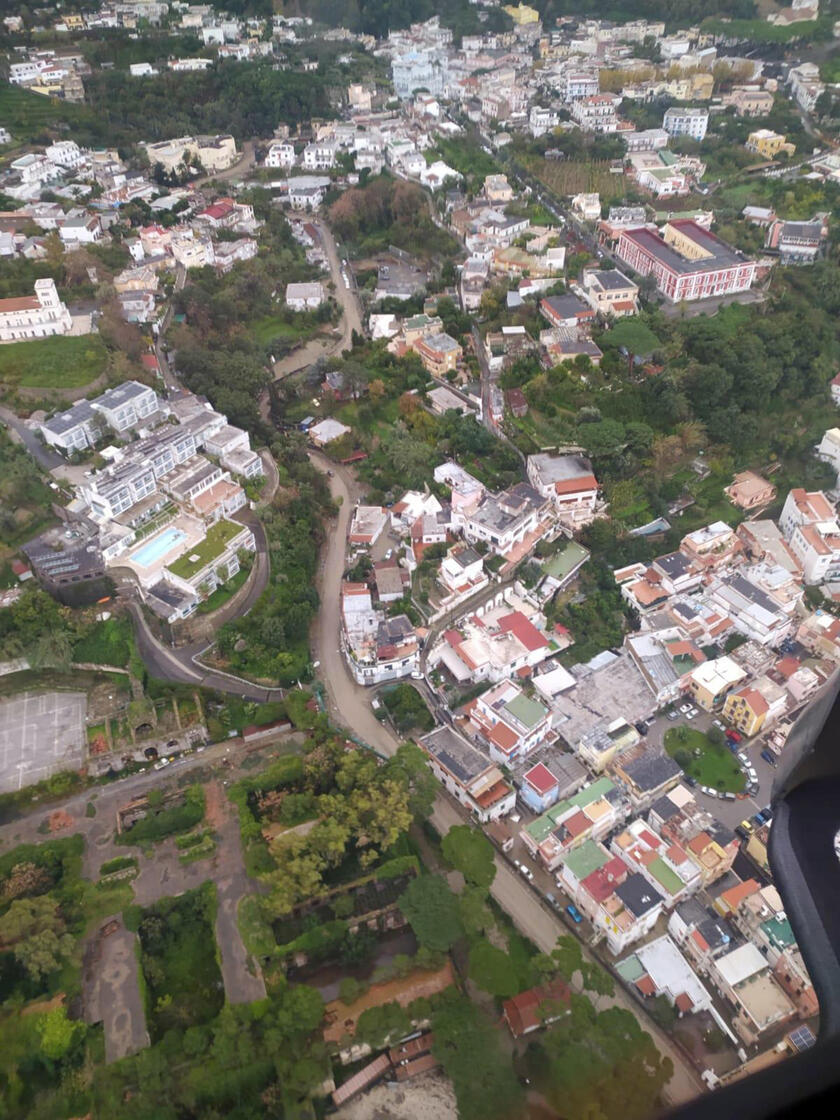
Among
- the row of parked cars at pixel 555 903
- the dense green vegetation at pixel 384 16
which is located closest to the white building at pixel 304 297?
the row of parked cars at pixel 555 903

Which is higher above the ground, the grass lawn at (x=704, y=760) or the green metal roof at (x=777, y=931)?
the green metal roof at (x=777, y=931)

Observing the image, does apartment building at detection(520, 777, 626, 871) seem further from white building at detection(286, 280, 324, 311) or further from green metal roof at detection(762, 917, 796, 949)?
white building at detection(286, 280, 324, 311)

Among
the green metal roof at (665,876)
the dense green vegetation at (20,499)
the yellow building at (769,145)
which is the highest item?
the yellow building at (769,145)

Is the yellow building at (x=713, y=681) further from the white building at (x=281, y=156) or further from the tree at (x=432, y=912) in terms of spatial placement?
the white building at (x=281, y=156)

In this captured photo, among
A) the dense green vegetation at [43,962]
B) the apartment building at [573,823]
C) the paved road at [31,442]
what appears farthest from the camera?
the paved road at [31,442]

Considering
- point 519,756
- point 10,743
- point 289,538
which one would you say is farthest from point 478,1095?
point 289,538

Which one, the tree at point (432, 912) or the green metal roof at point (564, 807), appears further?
the green metal roof at point (564, 807)

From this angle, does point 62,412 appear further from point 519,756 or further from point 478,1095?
point 478,1095
